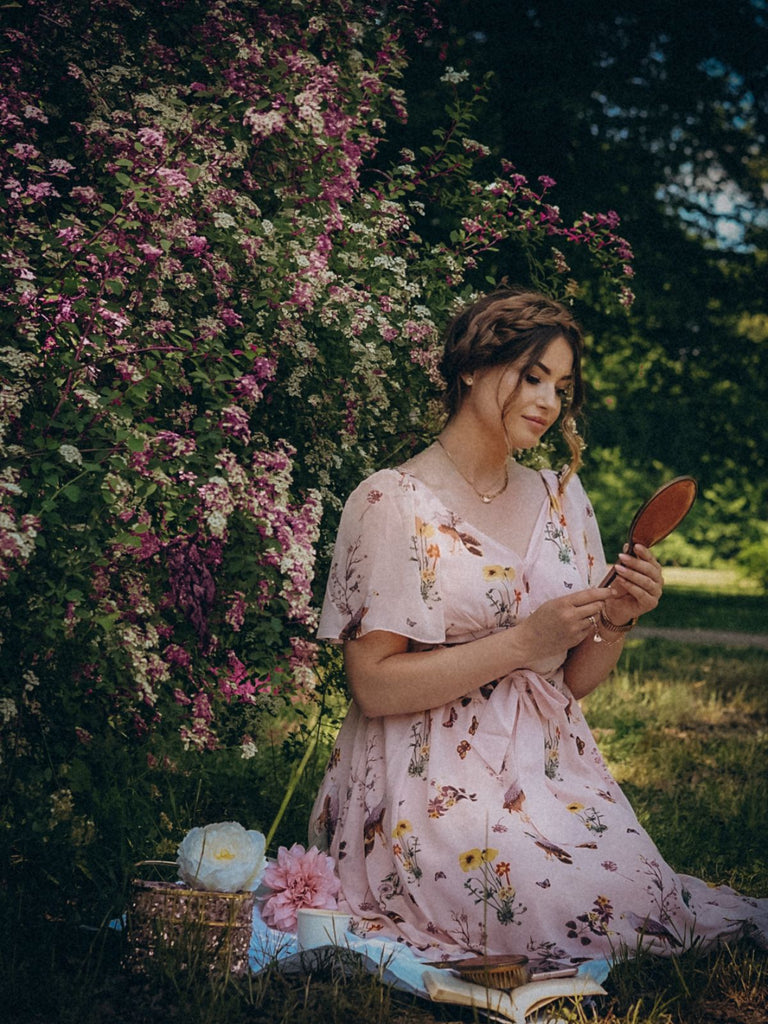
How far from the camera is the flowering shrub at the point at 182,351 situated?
8.24 ft

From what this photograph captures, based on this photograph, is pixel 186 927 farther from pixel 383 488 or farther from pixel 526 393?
pixel 526 393

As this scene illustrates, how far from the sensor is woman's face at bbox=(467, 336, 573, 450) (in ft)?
9.36

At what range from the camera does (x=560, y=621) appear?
257 centimetres

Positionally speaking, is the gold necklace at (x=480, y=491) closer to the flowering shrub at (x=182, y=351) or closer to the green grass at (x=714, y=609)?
the flowering shrub at (x=182, y=351)

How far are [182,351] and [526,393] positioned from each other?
87cm

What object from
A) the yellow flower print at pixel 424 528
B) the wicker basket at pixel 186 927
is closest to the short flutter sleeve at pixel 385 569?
the yellow flower print at pixel 424 528

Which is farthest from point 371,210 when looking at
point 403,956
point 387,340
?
point 403,956

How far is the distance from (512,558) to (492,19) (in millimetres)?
5320

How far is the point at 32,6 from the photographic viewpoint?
303 centimetres

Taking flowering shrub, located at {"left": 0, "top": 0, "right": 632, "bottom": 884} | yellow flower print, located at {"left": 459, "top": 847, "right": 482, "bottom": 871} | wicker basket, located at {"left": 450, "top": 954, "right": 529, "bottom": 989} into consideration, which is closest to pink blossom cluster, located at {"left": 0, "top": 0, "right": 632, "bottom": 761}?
flowering shrub, located at {"left": 0, "top": 0, "right": 632, "bottom": 884}

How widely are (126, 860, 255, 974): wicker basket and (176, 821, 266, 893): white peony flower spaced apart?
0.08ft

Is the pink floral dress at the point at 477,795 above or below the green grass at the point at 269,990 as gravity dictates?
above

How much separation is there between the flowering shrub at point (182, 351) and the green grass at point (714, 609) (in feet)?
29.5

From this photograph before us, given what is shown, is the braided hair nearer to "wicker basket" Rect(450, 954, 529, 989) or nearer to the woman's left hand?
the woman's left hand
